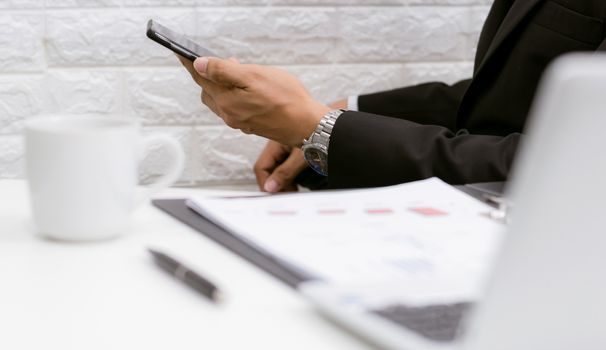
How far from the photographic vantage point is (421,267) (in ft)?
1.82

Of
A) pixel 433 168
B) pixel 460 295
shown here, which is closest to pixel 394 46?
pixel 433 168

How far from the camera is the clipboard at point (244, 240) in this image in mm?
556

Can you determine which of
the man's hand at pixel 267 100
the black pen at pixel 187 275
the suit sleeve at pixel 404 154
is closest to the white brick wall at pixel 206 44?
the man's hand at pixel 267 100

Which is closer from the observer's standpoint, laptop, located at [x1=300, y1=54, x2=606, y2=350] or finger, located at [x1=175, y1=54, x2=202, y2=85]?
laptop, located at [x1=300, y1=54, x2=606, y2=350]

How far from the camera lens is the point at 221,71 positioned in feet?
3.49

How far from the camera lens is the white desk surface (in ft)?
1.51

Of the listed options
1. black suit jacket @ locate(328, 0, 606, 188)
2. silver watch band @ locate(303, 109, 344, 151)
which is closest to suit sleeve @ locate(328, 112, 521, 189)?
black suit jacket @ locate(328, 0, 606, 188)

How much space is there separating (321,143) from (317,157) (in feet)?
0.10

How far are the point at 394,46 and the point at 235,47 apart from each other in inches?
11.3

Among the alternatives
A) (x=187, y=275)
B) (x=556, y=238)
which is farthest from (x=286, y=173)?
(x=556, y=238)

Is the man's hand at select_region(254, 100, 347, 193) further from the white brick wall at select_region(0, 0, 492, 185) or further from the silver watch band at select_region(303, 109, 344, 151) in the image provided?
the silver watch band at select_region(303, 109, 344, 151)

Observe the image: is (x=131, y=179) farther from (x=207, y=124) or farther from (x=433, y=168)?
(x=207, y=124)

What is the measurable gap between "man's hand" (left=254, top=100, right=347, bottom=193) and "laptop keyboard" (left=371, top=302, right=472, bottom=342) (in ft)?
2.72

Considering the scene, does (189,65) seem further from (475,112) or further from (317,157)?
(475,112)
